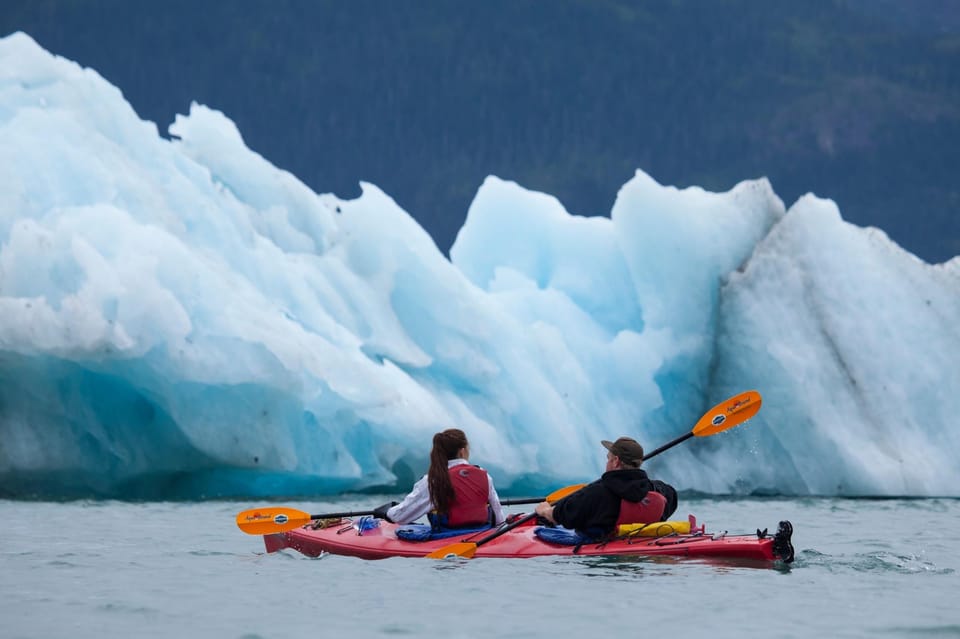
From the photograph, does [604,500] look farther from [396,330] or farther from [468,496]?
[396,330]

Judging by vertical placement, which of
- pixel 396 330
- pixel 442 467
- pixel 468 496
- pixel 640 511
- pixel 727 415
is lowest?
pixel 640 511

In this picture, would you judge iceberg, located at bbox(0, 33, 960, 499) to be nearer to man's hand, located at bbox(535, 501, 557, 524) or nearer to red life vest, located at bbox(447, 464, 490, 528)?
red life vest, located at bbox(447, 464, 490, 528)

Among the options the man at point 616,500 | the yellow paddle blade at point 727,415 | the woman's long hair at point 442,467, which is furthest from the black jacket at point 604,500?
the yellow paddle blade at point 727,415

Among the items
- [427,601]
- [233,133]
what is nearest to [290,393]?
[233,133]

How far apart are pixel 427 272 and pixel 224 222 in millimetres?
2348

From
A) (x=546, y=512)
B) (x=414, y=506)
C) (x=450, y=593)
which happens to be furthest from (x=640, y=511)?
(x=450, y=593)

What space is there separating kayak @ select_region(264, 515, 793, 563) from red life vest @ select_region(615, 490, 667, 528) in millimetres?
88

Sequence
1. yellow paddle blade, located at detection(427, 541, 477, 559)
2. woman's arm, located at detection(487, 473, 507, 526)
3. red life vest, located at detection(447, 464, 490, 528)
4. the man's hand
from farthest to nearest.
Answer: woman's arm, located at detection(487, 473, 507, 526)
red life vest, located at detection(447, 464, 490, 528)
the man's hand
yellow paddle blade, located at detection(427, 541, 477, 559)

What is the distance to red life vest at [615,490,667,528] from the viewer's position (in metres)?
7.30

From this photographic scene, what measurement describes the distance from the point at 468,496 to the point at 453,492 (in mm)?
111

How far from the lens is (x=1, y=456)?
11.9 meters

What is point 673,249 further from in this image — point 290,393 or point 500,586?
point 500,586

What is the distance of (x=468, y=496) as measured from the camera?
770 cm

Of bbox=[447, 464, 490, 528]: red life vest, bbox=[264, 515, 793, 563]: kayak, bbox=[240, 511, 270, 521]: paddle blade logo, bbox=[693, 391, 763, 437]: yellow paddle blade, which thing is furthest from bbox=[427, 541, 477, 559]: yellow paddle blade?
bbox=[693, 391, 763, 437]: yellow paddle blade
